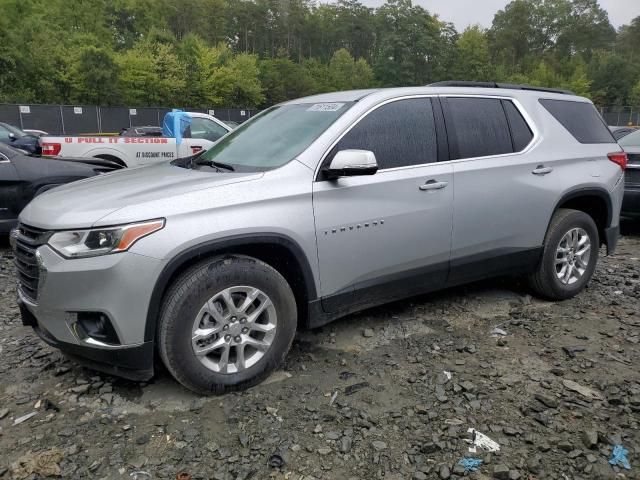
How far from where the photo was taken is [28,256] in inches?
114

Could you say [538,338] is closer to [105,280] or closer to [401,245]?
[401,245]

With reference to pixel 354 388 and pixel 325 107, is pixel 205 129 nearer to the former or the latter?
pixel 325 107

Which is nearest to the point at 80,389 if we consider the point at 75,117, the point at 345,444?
the point at 345,444

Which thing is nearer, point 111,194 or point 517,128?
point 111,194

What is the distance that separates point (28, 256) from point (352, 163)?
1885 millimetres

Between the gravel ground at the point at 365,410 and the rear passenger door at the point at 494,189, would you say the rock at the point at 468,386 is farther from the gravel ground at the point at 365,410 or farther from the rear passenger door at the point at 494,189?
the rear passenger door at the point at 494,189

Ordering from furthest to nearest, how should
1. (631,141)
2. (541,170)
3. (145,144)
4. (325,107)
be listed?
1. (145,144)
2. (631,141)
3. (541,170)
4. (325,107)

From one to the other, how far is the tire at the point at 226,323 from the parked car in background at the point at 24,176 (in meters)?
4.00

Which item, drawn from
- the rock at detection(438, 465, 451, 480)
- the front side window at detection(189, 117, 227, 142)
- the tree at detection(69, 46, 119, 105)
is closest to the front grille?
the rock at detection(438, 465, 451, 480)

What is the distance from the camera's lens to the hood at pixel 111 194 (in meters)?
2.71

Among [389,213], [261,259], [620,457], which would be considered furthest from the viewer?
[389,213]

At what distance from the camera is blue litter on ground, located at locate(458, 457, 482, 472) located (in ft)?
7.99

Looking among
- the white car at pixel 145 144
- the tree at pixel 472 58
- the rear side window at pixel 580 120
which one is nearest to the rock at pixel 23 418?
the rear side window at pixel 580 120

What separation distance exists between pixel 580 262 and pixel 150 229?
373cm
